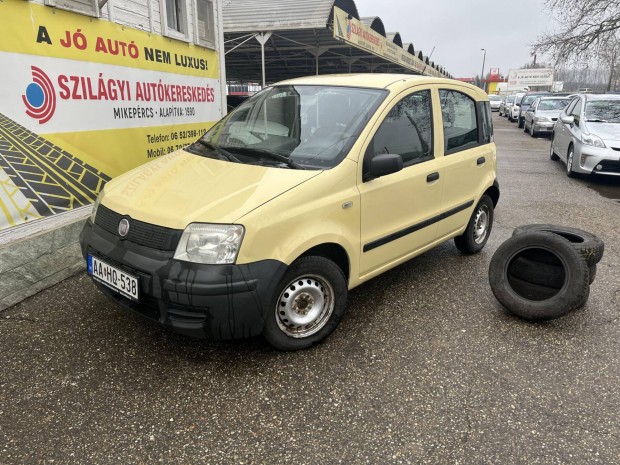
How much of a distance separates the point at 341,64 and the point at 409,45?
15.2 feet

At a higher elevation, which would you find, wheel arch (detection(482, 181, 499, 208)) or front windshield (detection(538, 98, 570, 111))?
front windshield (detection(538, 98, 570, 111))

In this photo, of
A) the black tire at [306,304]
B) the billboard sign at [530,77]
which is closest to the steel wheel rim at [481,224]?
the black tire at [306,304]

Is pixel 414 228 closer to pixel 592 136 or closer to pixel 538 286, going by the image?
pixel 538 286

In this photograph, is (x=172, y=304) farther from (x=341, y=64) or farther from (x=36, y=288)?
(x=341, y=64)

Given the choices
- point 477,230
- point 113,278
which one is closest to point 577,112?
point 477,230

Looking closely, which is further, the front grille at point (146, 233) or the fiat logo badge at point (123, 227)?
the fiat logo badge at point (123, 227)

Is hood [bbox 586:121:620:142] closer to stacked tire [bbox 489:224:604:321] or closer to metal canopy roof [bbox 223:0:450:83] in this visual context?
metal canopy roof [bbox 223:0:450:83]

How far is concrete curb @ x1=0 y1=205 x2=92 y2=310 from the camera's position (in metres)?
3.61

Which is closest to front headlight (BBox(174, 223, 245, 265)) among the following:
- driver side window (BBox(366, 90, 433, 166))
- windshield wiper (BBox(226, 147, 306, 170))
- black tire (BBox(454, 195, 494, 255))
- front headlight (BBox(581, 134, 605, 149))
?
windshield wiper (BBox(226, 147, 306, 170))

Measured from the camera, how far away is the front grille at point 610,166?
836 centimetres

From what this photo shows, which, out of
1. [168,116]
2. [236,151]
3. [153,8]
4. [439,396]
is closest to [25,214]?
[236,151]

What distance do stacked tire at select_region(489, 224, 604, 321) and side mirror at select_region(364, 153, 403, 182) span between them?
1.25 meters

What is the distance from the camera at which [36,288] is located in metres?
3.87

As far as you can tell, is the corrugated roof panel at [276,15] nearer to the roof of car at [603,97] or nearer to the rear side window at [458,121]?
the roof of car at [603,97]
